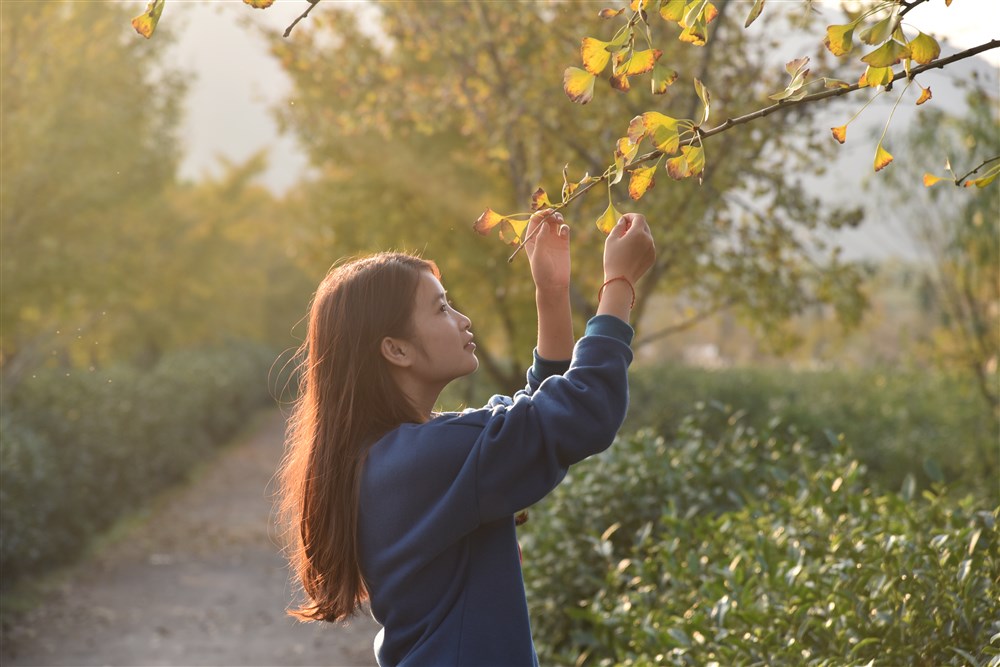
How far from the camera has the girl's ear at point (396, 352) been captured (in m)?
1.95

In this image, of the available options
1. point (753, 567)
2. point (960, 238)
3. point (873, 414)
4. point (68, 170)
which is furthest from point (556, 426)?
point (873, 414)

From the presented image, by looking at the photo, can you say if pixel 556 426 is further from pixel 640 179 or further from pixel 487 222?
pixel 640 179

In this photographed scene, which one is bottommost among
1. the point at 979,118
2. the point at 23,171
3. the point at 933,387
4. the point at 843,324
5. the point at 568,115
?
the point at 933,387

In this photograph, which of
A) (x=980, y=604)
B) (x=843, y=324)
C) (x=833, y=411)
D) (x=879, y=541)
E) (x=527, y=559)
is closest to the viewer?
(x=980, y=604)

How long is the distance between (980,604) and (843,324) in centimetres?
530

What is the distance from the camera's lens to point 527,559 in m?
5.05

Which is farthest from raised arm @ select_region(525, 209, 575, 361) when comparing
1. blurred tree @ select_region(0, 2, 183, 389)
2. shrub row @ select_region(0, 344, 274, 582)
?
blurred tree @ select_region(0, 2, 183, 389)

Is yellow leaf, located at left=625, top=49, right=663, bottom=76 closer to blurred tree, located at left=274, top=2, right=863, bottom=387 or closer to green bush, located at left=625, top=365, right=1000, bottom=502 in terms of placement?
blurred tree, located at left=274, top=2, right=863, bottom=387

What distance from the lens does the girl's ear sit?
1953 millimetres

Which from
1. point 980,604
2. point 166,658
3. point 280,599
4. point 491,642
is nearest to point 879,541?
point 980,604

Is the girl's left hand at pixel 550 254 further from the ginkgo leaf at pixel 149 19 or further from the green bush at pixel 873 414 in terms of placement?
the green bush at pixel 873 414

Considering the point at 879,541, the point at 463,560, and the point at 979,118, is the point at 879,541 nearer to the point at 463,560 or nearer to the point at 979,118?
the point at 463,560

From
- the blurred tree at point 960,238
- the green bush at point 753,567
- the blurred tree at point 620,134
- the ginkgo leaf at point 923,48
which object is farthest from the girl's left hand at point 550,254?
the blurred tree at point 960,238

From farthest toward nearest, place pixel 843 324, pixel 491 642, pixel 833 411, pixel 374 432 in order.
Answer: pixel 833 411 → pixel 843 324 → pixel 374 432 → pixel 491 642
